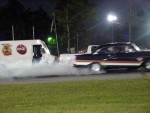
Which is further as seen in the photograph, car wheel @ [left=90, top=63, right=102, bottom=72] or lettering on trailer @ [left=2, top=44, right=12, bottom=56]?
lettering on trailer @ [left=2, top=44, right=12, bottom=56]

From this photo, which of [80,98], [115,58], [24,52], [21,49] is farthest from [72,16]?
[80,98]

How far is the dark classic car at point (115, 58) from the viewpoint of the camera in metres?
22.9

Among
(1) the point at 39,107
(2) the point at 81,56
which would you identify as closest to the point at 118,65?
(2) the point at 81,56

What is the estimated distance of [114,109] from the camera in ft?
33.6

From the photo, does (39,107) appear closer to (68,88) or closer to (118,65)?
(68,88)

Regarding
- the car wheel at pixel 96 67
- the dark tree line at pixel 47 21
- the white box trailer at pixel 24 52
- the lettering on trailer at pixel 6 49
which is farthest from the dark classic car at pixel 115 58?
the dark tree line at pixel 47 21

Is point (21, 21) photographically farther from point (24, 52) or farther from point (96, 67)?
point (96, 67)

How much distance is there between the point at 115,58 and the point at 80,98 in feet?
35.9

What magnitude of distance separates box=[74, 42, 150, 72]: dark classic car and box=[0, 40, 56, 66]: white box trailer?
7.10 m

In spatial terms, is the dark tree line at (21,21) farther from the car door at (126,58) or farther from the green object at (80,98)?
the green object at (80,98)

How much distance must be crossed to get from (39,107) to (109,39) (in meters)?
80.7

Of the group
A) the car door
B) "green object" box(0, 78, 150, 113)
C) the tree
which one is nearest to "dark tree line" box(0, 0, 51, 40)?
the tree

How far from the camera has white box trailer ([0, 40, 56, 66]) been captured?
30.2m

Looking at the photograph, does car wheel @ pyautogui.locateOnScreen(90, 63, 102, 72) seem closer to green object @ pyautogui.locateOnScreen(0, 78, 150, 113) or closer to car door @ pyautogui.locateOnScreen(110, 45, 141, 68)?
car door @ pyautogui.locateOnScreen(110, 45, 141, 68)
